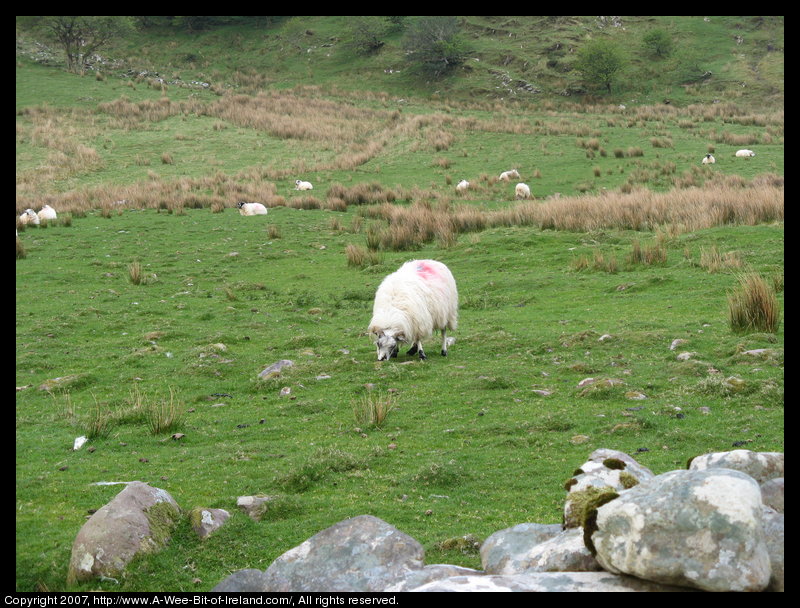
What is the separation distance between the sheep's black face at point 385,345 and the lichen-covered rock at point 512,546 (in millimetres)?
6843

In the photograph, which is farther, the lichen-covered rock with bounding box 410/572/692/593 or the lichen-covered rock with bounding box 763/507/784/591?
the lichen-covered rock with bounding box 410/572/692/593

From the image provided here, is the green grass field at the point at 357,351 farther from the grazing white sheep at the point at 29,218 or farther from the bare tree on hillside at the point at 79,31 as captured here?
the bare tree on hillside at the point at 79,31

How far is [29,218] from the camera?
83.1 feet

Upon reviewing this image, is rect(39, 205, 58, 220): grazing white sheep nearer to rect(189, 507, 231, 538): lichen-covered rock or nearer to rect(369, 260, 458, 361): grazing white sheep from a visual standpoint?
rect(369, 260, 458, 361): grazing white sheep

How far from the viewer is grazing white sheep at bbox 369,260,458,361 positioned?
1177 cm

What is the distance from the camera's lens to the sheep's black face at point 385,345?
11.7 m

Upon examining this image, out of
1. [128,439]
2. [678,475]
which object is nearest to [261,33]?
[128,439]

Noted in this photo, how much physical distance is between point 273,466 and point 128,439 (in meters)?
2.13

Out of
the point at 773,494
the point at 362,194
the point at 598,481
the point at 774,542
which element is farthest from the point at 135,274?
the point at 774,542

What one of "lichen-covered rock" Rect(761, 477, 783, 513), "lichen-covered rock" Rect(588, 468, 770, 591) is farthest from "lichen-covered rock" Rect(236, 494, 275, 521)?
"lichen-covered rock" Rect(761, 477, 783, 513)

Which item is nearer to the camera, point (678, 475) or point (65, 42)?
point (678, 475)

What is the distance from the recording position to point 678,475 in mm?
4070

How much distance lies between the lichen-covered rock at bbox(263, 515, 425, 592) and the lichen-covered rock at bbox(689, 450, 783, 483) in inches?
78.4
